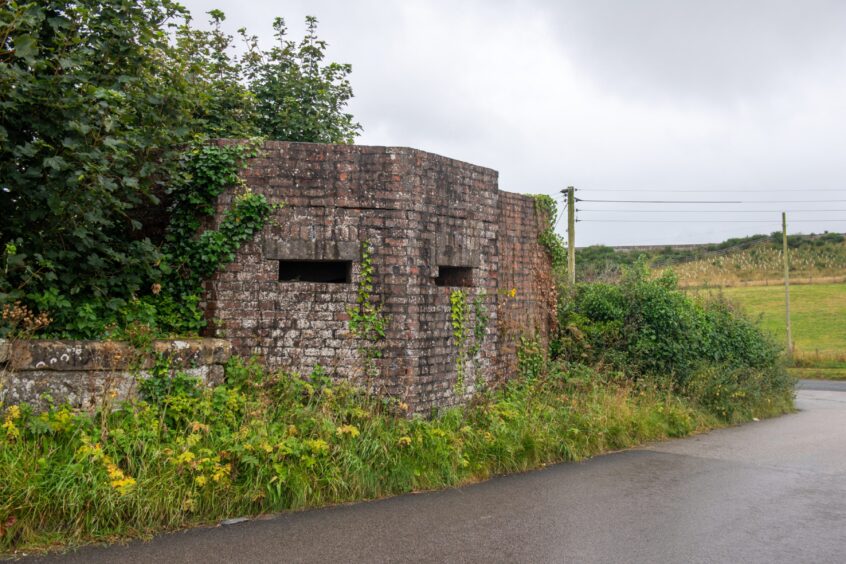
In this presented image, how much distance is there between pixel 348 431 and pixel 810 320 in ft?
125

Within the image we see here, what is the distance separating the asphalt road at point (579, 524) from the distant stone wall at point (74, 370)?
1668 mm

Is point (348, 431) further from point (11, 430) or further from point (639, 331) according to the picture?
point (639, 331)

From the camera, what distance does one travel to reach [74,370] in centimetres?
659

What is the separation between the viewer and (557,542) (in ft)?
19.6

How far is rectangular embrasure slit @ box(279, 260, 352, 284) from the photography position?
29.8 feet

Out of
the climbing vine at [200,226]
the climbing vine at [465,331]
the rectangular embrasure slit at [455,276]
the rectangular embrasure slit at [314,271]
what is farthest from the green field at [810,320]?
the climbing vine at [200,226]

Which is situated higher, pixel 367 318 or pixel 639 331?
pixel 367 318

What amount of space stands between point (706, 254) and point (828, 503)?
5707 cm

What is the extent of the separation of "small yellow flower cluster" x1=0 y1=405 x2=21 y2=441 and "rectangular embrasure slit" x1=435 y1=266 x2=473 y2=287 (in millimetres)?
5363

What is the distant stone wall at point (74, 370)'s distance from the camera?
6320 mm

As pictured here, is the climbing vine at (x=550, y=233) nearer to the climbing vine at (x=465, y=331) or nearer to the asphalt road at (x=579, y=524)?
the climbing vine at (x=465, y=331)

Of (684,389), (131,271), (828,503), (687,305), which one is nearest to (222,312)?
(131,271)

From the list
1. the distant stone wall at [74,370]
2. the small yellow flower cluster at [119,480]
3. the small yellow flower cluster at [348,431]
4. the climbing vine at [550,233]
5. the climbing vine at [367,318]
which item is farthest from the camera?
the climbing vine at [550,233]

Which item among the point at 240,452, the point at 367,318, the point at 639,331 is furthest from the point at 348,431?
the point at 639,331
